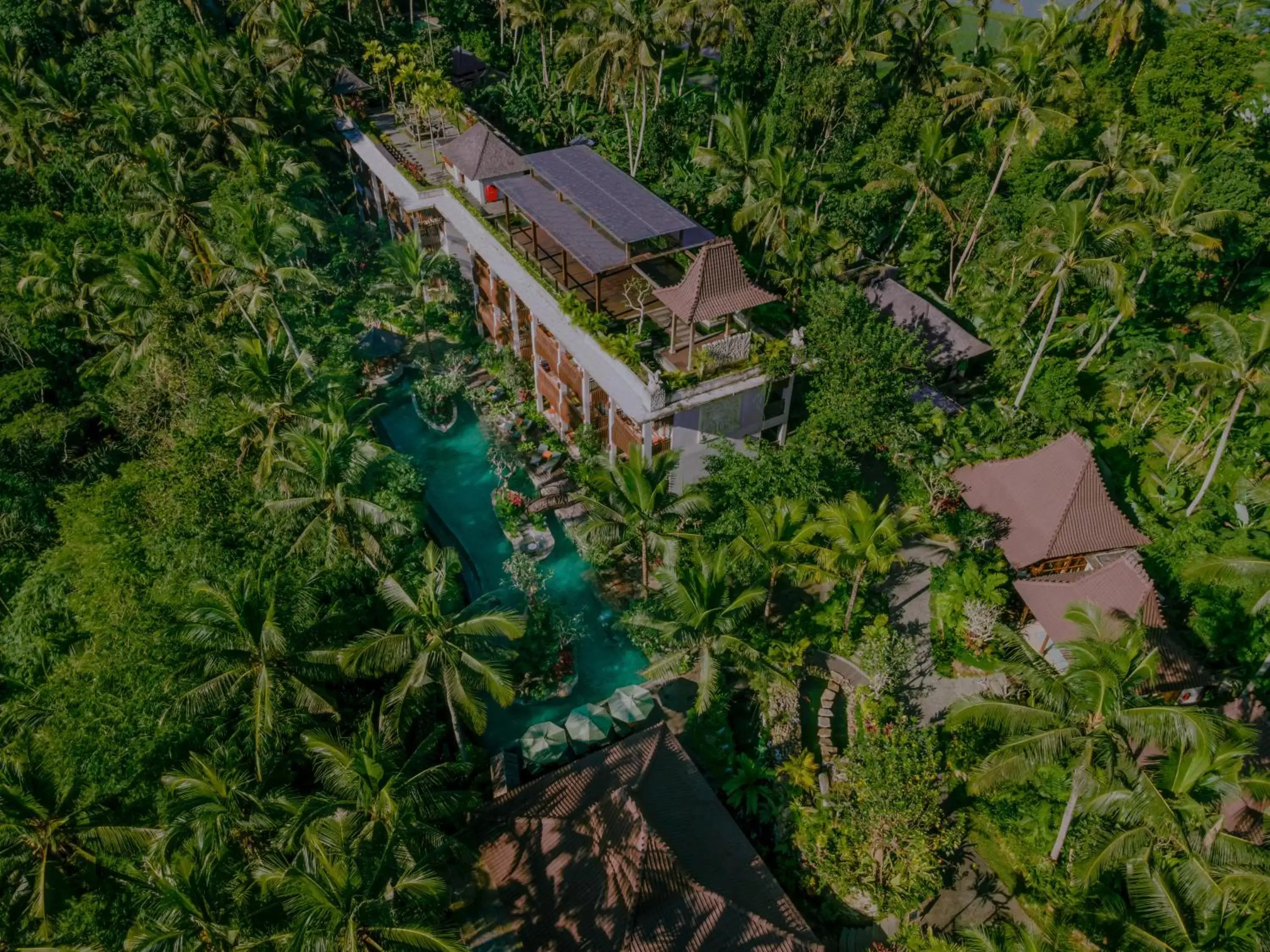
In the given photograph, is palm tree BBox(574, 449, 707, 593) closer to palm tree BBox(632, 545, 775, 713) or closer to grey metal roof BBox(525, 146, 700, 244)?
palm tree BBox(632, 545, 775, 713)

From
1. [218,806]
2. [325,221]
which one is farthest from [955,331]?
[325,221]

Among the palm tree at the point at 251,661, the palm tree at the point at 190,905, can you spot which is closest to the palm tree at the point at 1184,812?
the palm tree at the point at 190,905

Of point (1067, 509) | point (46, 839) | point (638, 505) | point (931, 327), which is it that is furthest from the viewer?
point (931, 327)

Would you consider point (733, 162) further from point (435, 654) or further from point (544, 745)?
point (544, 745)

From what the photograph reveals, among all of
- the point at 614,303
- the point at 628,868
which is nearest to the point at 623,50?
the point at 614,303

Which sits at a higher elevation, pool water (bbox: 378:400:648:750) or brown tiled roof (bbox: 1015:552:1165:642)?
brown tiled roof (bbox: 1015:552:1165:642)

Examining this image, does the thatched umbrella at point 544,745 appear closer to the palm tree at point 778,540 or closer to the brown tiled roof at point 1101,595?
the palm tree at point 778,540

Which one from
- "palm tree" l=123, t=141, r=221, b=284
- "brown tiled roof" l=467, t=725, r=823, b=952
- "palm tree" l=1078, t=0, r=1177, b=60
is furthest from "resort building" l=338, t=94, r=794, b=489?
"palm tree" l=1078, t=0, r=1177, b=60
